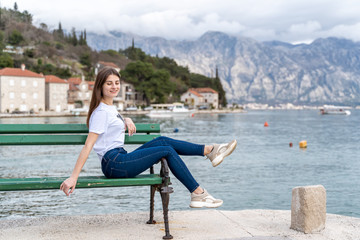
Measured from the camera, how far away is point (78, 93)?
3248 inches

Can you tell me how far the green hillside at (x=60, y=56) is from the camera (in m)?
88.1

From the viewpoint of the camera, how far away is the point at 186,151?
13.9ft

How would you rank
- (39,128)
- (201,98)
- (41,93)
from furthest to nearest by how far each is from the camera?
(201,98)
(41,93)
(39,128)

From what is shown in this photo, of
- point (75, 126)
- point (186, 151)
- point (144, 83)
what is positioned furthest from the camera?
point (144, 83)

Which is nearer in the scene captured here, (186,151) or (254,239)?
(254,239)

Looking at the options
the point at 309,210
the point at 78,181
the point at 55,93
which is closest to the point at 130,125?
the point at 78,181

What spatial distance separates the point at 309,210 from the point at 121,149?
2.00 metres

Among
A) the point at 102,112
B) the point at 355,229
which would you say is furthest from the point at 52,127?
the point at 355,229

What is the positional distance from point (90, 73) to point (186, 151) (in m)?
97.4

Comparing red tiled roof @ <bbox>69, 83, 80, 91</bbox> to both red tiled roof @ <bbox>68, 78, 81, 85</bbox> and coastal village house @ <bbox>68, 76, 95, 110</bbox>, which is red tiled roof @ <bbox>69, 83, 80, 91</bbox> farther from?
red tiled roof @ <bbox>68, 78, 81, 85</bbox>

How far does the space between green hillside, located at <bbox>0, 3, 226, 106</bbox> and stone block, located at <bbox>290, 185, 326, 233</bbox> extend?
79.7 metres

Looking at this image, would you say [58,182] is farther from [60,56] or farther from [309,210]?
[60,56]

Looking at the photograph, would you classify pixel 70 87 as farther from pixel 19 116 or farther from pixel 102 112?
pixel 102 112

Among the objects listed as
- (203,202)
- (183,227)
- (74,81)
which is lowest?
(183,227)
